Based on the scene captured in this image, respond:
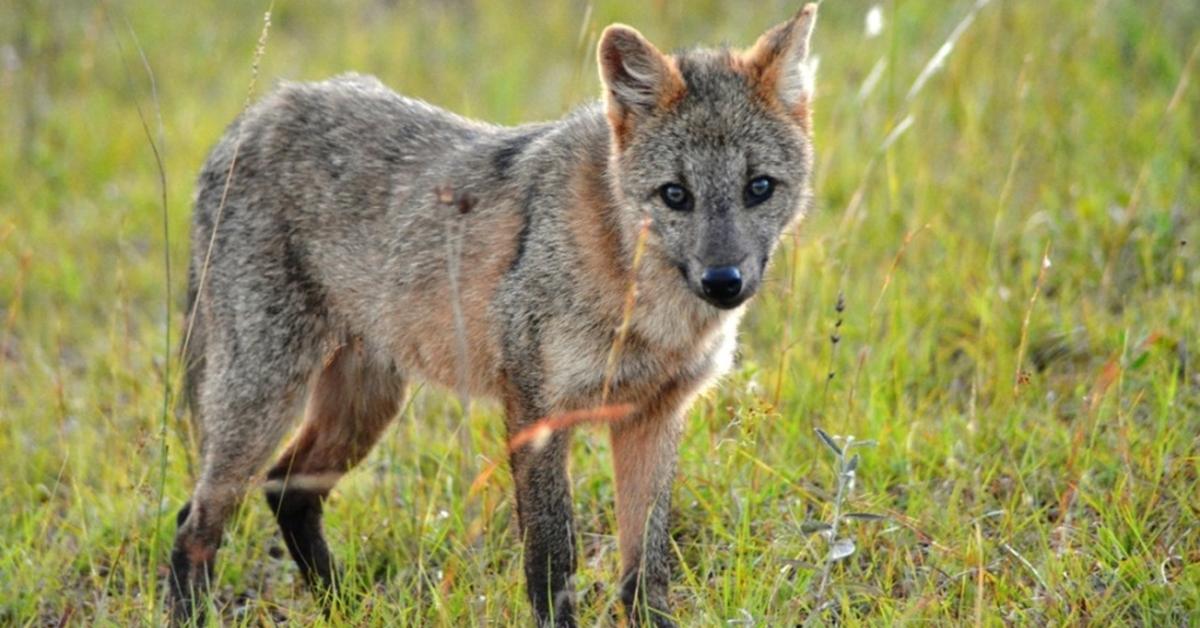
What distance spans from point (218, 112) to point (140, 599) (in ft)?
17.6

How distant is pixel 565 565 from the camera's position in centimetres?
432

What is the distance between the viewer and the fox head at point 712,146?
4.11 meters

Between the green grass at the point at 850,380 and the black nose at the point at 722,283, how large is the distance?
357 mm

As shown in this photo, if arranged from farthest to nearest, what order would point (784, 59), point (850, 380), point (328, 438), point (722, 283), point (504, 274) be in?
point (850, 380) < point (328, 438) < point (504, 274) < point (784, 59) < point (722, 283)

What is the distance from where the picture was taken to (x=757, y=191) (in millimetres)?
4230

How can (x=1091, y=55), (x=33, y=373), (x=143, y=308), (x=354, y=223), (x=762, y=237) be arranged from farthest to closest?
(x=1091, y=55)
(x=143, y=308)
(x=33, y=373)
(x=354, y=223)
(x=762, y=237)

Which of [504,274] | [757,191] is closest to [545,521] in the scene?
[504,274]

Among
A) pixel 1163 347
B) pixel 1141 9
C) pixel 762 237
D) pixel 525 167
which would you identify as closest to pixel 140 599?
pixel 525 167

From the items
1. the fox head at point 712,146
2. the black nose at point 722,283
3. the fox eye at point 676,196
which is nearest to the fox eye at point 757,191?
the fox head at point 712,146

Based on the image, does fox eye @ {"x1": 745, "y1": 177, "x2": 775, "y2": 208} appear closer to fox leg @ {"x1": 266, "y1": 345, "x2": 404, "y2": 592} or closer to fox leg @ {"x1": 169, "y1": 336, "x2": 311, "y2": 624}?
fox leg @ {"x1": 266, "y1": 345, "x2": 404, "y2": 592}

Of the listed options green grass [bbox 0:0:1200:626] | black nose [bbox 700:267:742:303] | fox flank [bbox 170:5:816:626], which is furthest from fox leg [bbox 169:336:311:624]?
black nose [bbox 700:267:742:303]

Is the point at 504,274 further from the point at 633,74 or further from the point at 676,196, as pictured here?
the point at 633,74

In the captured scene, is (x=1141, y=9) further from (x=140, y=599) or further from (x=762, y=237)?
(x=140, y=599)

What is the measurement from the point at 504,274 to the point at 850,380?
169cm
